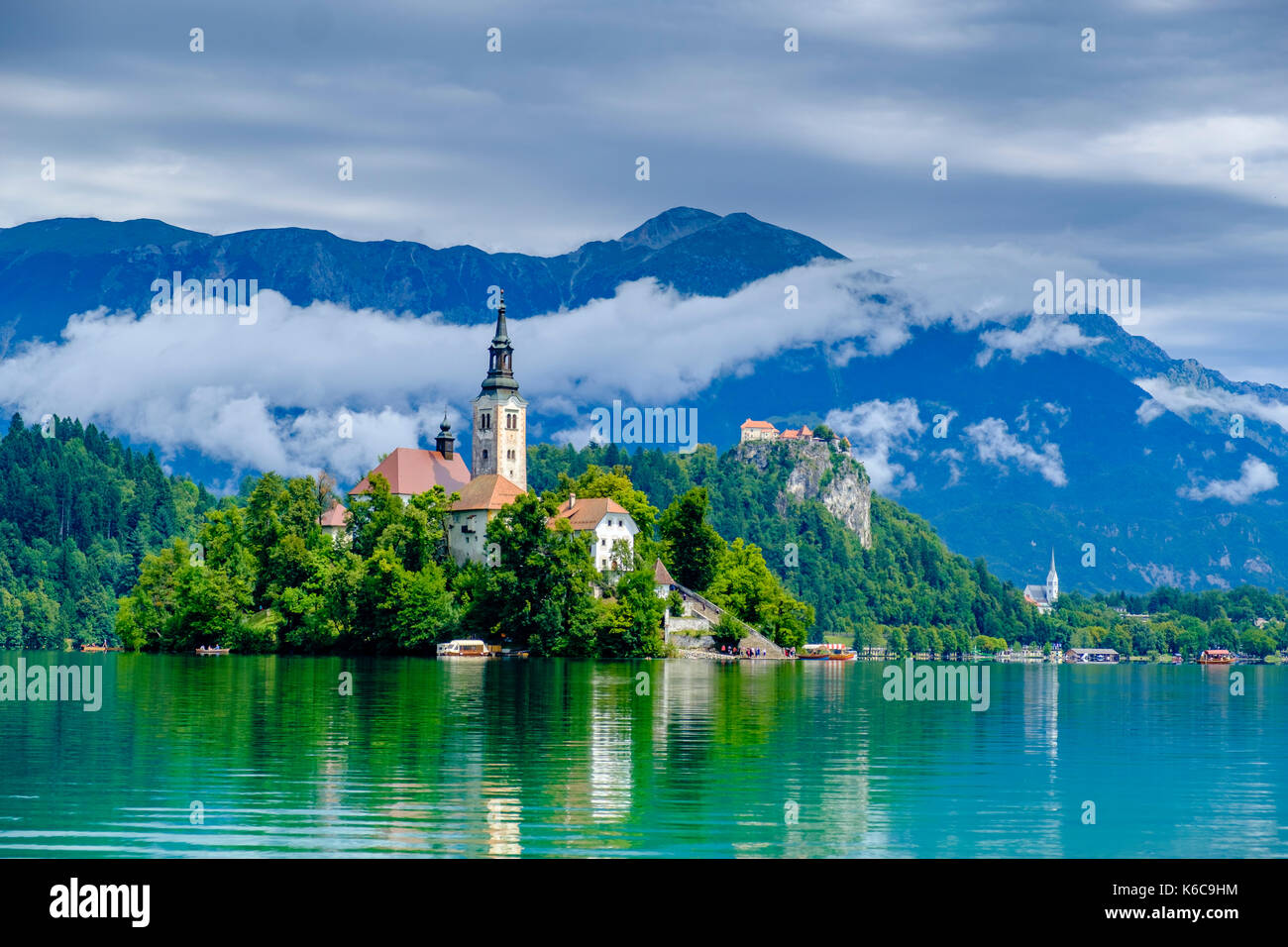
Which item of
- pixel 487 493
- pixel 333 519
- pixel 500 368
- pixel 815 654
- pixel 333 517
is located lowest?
pixel 815 654

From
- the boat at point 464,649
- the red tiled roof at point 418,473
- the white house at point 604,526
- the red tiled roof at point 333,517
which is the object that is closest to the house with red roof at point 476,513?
the white house at point 604,526

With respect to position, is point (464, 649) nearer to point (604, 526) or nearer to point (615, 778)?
point (604, 526)

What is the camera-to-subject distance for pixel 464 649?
11400 centimetres

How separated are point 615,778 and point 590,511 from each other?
326 ft

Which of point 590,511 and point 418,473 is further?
point 418,473

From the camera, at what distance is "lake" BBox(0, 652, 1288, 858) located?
80.1 ft

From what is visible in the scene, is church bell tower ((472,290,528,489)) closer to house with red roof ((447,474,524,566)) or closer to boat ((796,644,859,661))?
house with red roof ((447,474,524,566))

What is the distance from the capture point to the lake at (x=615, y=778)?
2441 centimetres

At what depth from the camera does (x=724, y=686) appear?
73688mm

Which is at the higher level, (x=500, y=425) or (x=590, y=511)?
(x=500, y=425)

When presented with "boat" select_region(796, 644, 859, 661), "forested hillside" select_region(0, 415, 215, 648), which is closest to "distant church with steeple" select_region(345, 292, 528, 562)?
"boat" select_region(796, 644, 859, 661)

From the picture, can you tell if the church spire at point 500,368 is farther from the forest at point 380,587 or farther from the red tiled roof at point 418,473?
the forest at point 380,587

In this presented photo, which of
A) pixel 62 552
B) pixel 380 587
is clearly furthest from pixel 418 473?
pixel 62 552
